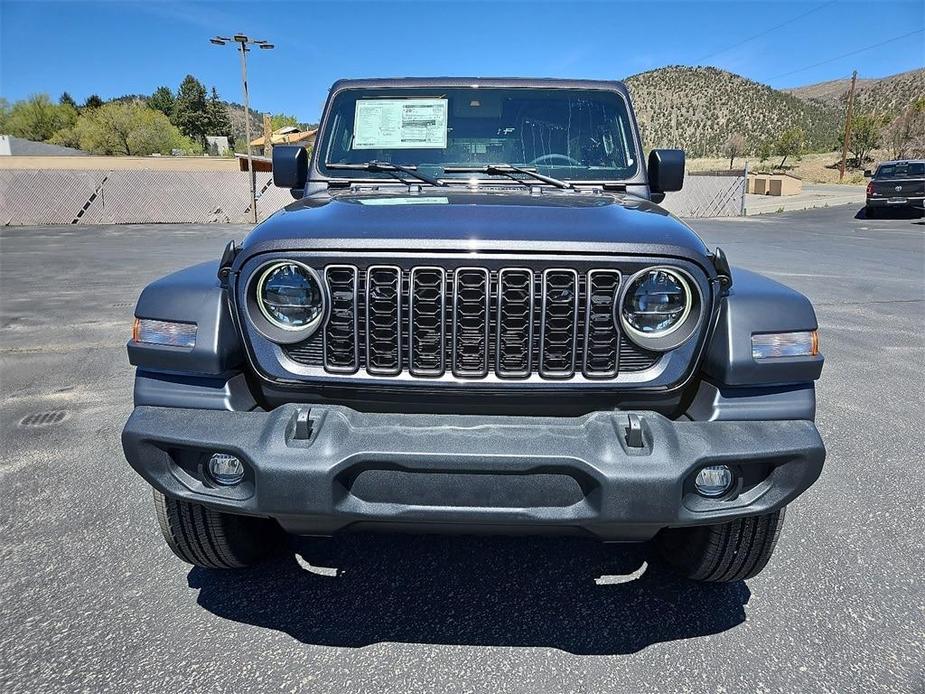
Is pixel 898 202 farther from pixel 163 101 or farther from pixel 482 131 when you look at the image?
pixel 163 101

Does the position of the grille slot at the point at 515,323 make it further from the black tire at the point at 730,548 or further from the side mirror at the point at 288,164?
the side mirror at the point at 288,164

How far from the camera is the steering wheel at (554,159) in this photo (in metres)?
3.29

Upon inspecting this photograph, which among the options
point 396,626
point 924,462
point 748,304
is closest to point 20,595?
point 396,626

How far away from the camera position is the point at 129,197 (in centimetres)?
2153

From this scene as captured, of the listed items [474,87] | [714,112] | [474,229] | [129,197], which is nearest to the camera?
[474,229]

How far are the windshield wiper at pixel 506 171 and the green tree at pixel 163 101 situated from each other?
11185 centimetres

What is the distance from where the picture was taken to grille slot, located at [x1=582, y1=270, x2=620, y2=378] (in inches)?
82.2

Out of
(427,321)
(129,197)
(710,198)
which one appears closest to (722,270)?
(427,321)

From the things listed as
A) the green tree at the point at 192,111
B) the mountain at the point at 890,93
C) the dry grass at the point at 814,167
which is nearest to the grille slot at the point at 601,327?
the dry grass at the point at 814,167

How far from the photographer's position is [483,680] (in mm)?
2193

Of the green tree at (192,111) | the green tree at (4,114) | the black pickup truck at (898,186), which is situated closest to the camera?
the black pickup truck at (898,186)

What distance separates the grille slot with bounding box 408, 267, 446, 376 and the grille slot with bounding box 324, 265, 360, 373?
0.17 m

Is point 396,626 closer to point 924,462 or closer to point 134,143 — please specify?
point 924,462

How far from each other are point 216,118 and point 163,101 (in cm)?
809
